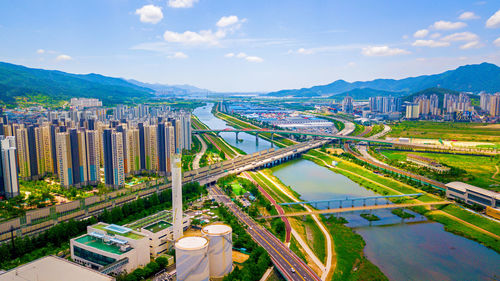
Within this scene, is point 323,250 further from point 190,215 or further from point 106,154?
point 106,154

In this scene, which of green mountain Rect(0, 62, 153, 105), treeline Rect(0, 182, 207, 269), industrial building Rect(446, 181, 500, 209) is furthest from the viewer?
green mountain Rect(0, 62, 153, 105)

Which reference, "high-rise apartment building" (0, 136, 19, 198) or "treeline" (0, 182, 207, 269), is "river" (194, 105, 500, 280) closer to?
"treeline" (0, 182, 207, 269)

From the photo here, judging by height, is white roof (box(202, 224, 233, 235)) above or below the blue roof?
above

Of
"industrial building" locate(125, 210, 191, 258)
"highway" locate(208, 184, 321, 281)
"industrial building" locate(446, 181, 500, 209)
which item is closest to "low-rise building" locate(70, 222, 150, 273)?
"industrial building" locate(125, 210, 191, 258)

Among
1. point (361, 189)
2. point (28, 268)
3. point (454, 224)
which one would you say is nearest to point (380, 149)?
point (361, 189)

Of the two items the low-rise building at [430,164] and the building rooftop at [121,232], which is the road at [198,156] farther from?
the low-rise building at [430,164]

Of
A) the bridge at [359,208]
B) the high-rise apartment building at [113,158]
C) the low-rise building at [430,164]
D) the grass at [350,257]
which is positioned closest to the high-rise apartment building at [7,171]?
the high-rise apartment building at [113,158]
